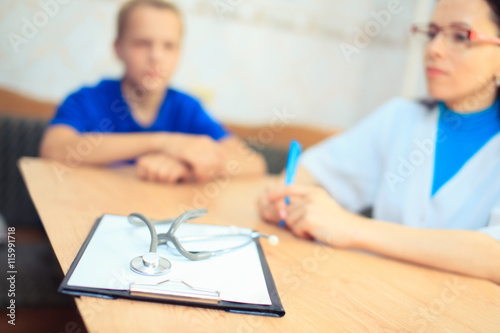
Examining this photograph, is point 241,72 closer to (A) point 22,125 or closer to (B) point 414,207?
(A) point 22,125

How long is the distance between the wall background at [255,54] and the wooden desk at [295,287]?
105 centimetres

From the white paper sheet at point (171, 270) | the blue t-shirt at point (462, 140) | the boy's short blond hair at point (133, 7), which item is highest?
the boy's short blond hair at point (133, 7)

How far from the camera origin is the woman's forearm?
2.24 ft

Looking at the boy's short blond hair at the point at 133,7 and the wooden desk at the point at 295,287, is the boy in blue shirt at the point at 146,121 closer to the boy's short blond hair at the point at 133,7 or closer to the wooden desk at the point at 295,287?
the boy's short blond hair at the point at 133,7

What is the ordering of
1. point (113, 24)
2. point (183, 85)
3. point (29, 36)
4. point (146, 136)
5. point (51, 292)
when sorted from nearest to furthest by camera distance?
point (51, 292) → point (146, 136) → point (29, 36) → point (113, 24) → point (183, 85)

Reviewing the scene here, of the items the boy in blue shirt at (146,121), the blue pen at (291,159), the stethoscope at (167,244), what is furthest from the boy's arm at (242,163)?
the stethoscope at (167,244)

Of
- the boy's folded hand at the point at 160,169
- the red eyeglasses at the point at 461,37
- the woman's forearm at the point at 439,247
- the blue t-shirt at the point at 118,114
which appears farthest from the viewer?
the blue t-shirt at the point at 118,114

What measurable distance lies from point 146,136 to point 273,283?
73 centimetres

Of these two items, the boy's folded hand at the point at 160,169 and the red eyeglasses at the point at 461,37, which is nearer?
the red eyeglasses at the point at 461,37

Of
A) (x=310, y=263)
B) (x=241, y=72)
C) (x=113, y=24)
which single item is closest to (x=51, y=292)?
(x=310, y=263)

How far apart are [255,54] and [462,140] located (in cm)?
139

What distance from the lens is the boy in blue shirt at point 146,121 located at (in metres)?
1.12

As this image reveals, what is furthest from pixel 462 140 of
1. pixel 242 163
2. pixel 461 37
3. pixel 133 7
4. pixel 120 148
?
pixel 133 7

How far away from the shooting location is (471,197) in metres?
0.90
